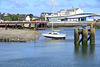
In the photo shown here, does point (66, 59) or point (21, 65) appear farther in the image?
point (66, 59)

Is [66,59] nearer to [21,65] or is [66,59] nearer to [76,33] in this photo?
[21,65]

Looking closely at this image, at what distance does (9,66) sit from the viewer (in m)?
28.4

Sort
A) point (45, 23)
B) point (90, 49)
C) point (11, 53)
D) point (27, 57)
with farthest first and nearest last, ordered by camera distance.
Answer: point (45, 23), point (90, 49), point (11, 53), point (27, 57)

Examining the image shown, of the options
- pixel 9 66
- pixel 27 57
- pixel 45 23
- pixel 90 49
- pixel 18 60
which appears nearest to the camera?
pixel 9 66

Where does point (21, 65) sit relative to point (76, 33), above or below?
below

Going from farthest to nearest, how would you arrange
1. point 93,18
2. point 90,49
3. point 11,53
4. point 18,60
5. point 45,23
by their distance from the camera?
point 93,18 → point 45,23 → point 90,49 → point 11,53 → point 18,60

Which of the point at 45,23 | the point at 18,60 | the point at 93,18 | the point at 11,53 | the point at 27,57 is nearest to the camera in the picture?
the point at 18,60

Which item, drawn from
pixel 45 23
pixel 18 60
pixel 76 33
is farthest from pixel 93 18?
pixel 18 60

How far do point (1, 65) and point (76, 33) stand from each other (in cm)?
1623

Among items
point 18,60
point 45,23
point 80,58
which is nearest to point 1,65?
point 18,60

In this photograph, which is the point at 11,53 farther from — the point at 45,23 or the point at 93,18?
the point at 93,18

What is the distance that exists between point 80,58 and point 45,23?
105 meters

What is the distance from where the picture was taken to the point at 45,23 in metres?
137

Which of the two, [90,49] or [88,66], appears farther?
[90,49]
